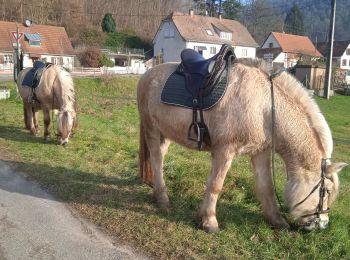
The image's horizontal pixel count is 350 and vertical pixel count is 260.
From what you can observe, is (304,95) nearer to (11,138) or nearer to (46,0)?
(11,138)

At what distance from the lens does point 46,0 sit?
56.8m

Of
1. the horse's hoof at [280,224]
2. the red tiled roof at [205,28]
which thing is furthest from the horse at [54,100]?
the red tiled roof at [205,28]

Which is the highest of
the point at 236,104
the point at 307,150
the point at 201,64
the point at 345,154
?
the point at 201,64

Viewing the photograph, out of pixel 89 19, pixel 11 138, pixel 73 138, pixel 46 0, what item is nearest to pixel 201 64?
pixel 73 138

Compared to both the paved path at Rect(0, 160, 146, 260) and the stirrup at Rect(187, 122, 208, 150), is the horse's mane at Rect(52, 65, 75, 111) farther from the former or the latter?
the stirrup at Rect(187, 122, 208, 150)

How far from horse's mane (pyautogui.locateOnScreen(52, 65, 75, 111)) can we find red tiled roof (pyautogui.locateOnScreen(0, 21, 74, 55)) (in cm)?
3763

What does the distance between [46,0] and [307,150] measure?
197ft

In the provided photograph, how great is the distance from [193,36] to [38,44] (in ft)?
65.9

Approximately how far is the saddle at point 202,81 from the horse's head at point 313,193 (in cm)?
108

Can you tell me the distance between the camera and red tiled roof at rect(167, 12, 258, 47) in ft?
170

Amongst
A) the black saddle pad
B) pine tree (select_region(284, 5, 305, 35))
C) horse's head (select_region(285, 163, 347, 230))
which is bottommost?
horse's head (select_region(285, 163, 347, 230))

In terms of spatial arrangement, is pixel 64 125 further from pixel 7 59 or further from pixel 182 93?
pixel 7 59

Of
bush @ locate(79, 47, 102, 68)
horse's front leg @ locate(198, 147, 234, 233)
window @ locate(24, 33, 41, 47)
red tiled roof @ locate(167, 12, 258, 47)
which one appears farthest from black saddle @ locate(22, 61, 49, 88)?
red tiled roof @ locate(167, 12, 258, 47)

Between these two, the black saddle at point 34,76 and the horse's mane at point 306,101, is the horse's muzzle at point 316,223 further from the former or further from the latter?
the black saddle at point 34,76
